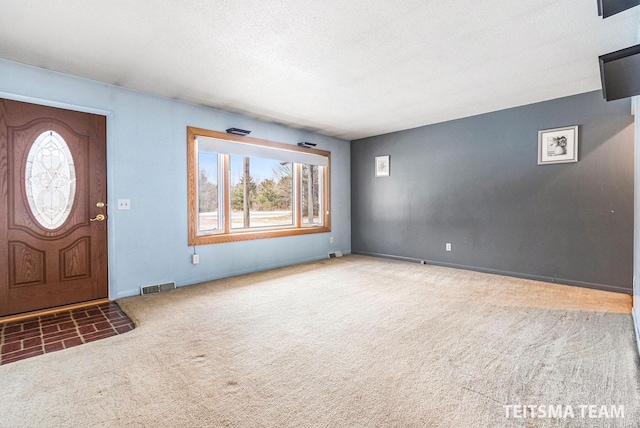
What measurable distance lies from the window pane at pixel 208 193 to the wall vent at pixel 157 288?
0.83 metres

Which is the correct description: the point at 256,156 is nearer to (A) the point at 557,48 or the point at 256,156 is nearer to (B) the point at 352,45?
(B) the point at 352,45

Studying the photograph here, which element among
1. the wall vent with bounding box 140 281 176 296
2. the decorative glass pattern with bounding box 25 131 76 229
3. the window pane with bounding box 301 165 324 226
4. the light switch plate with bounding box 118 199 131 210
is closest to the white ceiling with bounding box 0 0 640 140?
the decorative glass pattern with bounding box 25 131 76 229

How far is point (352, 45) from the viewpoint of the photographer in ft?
8.53

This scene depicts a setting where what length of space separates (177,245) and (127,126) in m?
1.59

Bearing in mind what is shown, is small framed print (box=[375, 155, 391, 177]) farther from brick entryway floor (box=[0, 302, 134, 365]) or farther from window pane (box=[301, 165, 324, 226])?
brick entryway floor (box=[0, 302, 134, 365])

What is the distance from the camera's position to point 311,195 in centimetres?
602

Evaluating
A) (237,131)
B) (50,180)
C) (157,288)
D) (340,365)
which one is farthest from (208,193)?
(340,365)

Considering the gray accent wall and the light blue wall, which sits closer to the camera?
the light blue wall

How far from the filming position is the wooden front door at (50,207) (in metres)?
2.92

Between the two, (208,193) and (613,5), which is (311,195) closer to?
(208,193)

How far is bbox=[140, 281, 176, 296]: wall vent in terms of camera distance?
3.71 metres

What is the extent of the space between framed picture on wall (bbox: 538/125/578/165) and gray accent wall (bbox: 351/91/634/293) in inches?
3.0

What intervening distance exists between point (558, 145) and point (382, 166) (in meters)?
2.78

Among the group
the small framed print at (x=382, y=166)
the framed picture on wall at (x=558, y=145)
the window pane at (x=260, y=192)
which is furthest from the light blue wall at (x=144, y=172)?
the framed picture on wall at (x=558, y=145)
